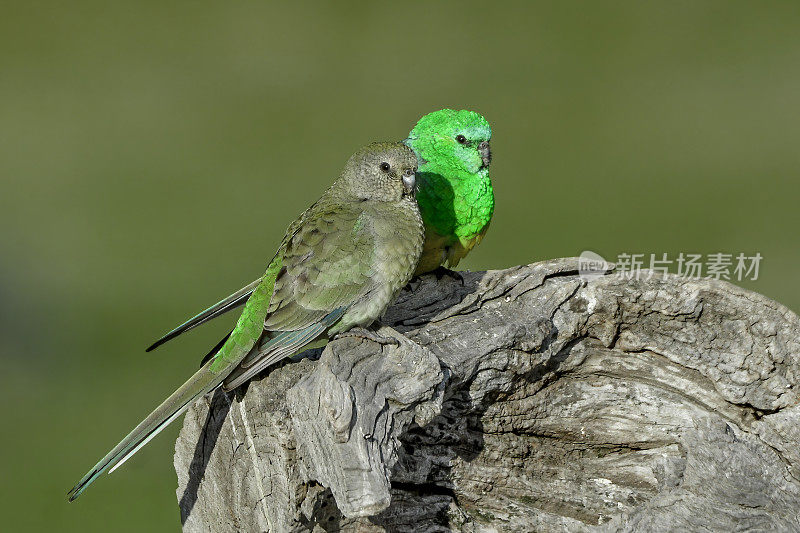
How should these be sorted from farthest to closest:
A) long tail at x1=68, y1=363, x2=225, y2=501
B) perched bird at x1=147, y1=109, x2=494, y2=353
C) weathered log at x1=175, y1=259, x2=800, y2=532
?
1. perched bird at x1=147, y1=109, x2=494, y2=353
2. long tail at x1=68, y1=363, x2=225, y2=501
3. weathered log at x1=175, y1=259, x2=800, y2=532

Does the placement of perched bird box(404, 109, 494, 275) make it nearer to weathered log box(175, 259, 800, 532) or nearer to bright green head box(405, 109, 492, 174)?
bright green head box(405, 109, 492, 174)

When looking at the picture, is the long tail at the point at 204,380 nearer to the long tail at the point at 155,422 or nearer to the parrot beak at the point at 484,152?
the long tail at the point at 155,422

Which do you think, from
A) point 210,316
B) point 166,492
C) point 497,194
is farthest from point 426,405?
point 497,194

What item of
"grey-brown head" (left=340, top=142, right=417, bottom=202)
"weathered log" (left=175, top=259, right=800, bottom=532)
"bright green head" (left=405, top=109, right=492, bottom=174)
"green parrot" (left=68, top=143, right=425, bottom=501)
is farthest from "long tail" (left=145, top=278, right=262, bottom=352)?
"bright green head" (left=405, top=109, right=492, bottom=174)

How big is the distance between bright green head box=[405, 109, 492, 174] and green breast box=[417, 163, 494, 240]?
6 centimetres

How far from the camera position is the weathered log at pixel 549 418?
3469 millimetres

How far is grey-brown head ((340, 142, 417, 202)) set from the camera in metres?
4.18

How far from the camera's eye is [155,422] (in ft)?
11.8

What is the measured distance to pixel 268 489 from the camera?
139 inches

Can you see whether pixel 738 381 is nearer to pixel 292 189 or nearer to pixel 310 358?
pixel 310 358

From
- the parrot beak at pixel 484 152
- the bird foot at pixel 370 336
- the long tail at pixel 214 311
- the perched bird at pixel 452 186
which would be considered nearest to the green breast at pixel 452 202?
the perched bird at pixel 452 186

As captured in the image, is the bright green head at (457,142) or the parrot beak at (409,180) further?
the bright green head at (457,142)

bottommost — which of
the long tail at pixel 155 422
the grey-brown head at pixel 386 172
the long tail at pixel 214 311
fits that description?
the long tail at pixel 155 422

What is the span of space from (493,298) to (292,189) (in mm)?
9566
